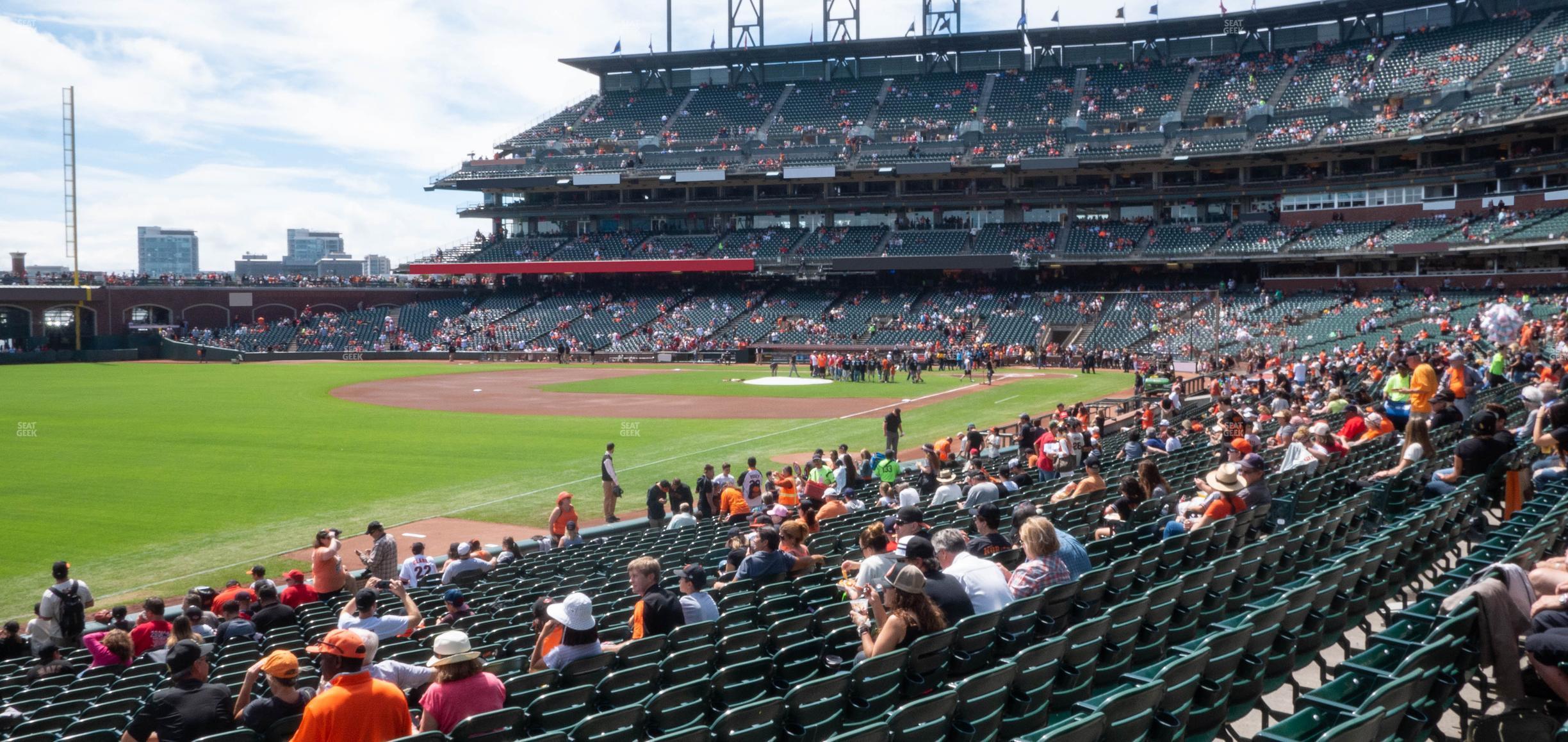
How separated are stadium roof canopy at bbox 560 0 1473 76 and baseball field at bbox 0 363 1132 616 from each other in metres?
33.8

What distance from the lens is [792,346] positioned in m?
69.1

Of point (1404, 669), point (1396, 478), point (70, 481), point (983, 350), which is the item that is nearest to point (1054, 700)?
point (1404, 669)

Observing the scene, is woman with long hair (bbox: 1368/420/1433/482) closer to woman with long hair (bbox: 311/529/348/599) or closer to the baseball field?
woman with long hair (bbox: 311/529/348/599)

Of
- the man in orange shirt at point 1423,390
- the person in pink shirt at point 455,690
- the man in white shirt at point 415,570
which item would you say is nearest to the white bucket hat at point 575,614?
the person in pink shirt at point 455,690

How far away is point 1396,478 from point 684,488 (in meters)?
12.2

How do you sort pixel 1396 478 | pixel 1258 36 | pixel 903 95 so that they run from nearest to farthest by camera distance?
1. pixel 1396 478
2. pixel 1258 36
3. pixel 903 95

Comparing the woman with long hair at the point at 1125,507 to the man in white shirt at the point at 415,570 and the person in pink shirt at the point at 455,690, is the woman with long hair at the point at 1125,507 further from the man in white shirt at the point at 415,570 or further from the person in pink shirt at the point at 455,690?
the man in white shirt at the point at 415,570

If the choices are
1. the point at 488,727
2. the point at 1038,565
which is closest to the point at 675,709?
the point at 488,727

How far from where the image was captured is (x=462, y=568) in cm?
1450

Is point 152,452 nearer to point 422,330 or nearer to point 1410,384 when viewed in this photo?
point 1410,384

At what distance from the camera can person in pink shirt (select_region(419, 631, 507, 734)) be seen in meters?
6.12

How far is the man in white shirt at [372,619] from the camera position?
8.70m

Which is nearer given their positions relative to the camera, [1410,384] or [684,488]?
[1410,384]

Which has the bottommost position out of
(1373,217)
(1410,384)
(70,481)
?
(70,481)
